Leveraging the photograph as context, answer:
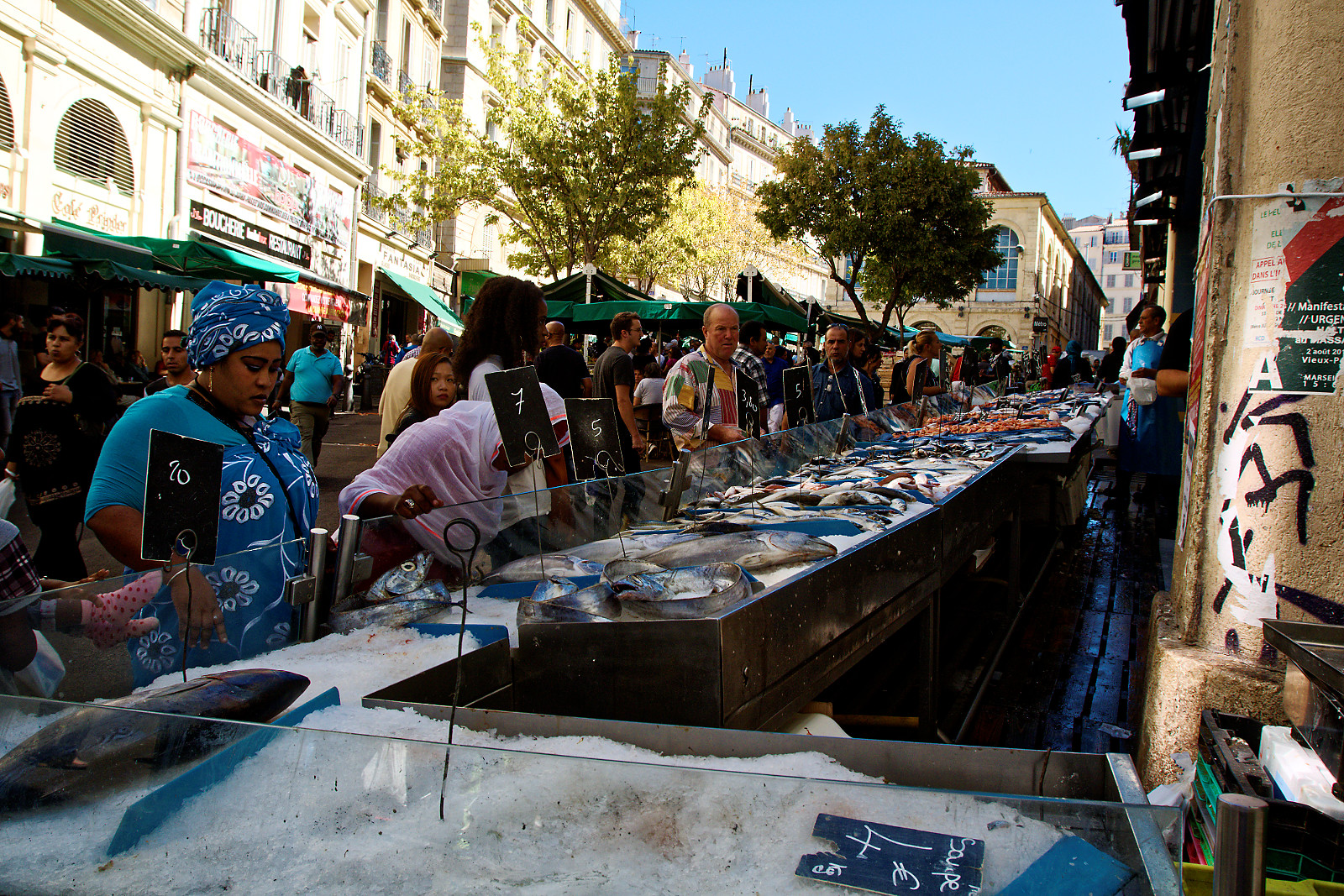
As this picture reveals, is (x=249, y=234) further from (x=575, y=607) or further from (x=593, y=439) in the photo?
(x=575, y=607)

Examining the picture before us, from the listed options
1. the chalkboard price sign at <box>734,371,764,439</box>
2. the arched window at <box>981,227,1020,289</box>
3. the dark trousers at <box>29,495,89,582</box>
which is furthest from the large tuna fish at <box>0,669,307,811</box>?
the arched window at <box>981,227,1020,289</box>

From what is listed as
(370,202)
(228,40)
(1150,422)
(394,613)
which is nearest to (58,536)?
(394,613)

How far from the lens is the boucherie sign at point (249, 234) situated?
1772cm

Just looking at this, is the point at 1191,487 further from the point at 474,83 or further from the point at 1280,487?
the point at 474,83

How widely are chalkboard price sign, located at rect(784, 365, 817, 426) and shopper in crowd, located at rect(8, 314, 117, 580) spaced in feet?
13.6

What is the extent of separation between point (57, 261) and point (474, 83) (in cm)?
2605

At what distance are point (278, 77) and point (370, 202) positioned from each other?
18.6 ft

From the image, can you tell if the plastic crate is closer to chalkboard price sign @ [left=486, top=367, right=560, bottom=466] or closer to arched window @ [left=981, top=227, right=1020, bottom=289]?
chalkboard price sign @ [left=486, top=367, right=560, bottom=466]

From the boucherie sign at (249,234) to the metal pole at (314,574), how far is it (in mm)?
17722

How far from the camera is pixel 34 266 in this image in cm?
949

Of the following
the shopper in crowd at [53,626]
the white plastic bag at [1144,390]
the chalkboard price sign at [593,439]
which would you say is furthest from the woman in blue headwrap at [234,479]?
the white plastic bag at [1144,390]

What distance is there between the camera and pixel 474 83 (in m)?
33.6

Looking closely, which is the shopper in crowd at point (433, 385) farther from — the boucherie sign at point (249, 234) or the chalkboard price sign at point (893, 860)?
the boucherie sign at point (249, 234)

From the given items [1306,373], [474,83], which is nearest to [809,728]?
[1306,373]
